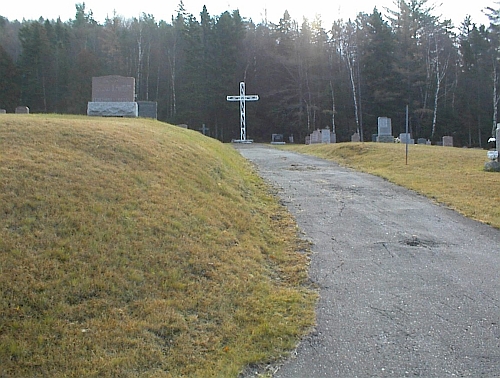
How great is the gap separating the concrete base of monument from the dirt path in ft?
37.2

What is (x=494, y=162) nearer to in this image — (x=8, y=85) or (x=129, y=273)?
(x=129, y=273)

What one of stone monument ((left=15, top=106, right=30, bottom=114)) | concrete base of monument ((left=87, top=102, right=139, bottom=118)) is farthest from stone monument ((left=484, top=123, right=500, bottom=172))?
stone monument ((left=15, top=106, right=30, bottom=114))

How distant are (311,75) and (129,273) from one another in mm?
46748

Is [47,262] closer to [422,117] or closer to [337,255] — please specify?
[337,255]

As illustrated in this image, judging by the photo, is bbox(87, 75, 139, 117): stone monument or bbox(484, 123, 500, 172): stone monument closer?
bbox(484, 123, 500, 172): stone monument

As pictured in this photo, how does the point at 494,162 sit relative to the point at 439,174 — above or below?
above

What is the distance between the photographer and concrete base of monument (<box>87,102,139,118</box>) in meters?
19.6

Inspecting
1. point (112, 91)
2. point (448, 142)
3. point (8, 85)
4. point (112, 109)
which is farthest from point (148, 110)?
point (8, 85)

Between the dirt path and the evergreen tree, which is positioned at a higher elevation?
the evergreen tree

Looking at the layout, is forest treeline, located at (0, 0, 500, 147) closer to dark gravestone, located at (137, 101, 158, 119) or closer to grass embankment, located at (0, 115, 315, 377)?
dark gravestone, located at (137, 101, 158, 119)

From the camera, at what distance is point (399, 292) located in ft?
17.6

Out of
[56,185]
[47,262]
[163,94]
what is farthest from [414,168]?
[163,94]

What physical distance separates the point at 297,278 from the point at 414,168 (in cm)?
1184

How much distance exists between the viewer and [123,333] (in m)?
3.90
